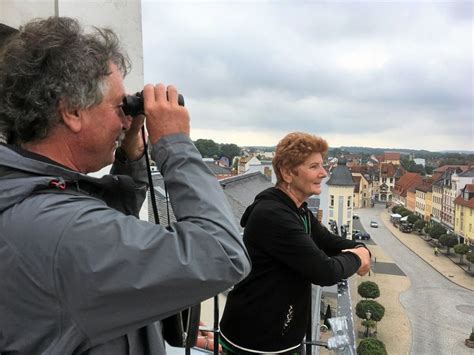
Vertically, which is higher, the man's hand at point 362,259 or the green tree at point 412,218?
the man's hand at point 362,259

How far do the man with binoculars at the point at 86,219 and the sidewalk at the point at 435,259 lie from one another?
32.5 metres

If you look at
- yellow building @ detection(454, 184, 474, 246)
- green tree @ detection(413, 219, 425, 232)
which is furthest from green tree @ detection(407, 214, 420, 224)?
yellow building @ detection(454, 184, 474, 246)

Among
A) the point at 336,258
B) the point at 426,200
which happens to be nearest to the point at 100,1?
the point at 336,258

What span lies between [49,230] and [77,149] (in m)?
0.22

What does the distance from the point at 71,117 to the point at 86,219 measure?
24 centimetres

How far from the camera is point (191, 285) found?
714 millimetres

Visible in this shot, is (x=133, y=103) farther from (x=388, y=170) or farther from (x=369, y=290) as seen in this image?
(x=388, y=170)

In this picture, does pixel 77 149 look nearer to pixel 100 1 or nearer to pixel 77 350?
pixel 77 350

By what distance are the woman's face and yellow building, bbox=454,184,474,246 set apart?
1453 inches

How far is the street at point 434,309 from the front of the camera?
20828 mm

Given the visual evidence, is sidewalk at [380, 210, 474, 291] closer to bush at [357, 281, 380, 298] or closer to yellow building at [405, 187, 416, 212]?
yellow building at [405, 187, 416, 212]

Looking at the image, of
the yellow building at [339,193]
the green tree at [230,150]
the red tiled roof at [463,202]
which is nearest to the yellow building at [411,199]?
the red tiled roof at [463,202]

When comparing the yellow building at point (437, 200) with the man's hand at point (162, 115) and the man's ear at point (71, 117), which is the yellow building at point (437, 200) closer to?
the man's hand at point (162, 115)

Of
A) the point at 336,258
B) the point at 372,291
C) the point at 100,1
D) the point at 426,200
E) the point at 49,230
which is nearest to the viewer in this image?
the point at 49,230
